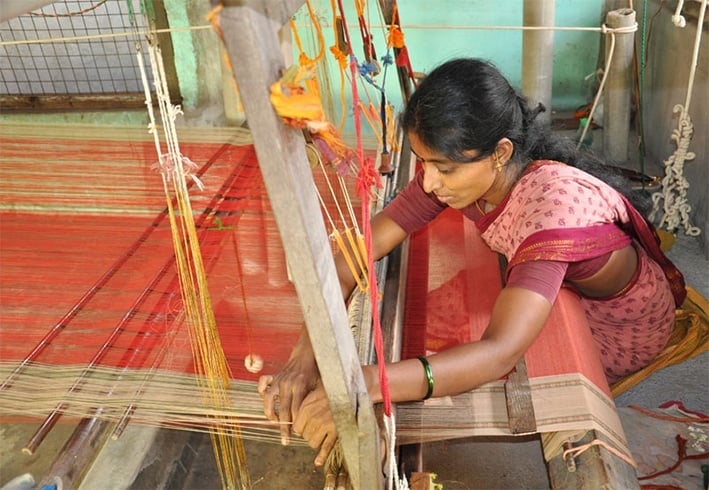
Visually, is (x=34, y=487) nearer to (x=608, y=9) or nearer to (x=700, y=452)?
(x=700, y=452)

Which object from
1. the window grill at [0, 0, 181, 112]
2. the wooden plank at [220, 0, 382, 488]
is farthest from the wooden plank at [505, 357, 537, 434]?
the window grill at [0, 0, 181, 112]

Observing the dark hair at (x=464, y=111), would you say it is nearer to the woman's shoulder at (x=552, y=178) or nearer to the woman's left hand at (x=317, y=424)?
the woman's shoulder at (x=552, y=178)

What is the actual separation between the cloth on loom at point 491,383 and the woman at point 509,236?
0.07 metres

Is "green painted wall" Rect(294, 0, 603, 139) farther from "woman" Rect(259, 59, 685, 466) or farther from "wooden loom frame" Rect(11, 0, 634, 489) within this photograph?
"wooden loom frame" Rect(11, 0, 634, 489)

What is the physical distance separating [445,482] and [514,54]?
12.9 ft

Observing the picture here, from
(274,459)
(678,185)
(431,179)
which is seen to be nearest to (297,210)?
(431,179)

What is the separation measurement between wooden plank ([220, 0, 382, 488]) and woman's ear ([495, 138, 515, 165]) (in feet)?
2.66

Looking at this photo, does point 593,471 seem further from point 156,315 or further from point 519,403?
point 156,315

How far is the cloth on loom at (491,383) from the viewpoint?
1.34m

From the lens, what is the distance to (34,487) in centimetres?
135

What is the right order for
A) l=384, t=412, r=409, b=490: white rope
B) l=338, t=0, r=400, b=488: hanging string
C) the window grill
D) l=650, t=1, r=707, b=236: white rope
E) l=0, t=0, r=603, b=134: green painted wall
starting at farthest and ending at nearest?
1. l=0, t=0, r=603, b=134: green painted wall
2. the window grill
3. l=650, t=1, r=707, b=236: white rope
4. l=384, t=412, r=409, b=490: white rope
5. l=338, t=0, r=400, b=488: hanging string

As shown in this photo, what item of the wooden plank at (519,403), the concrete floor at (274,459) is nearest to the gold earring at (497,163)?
the wooden plank at (519,403)

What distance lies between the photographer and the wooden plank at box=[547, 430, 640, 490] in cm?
121

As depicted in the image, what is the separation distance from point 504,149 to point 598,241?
1.01ft
